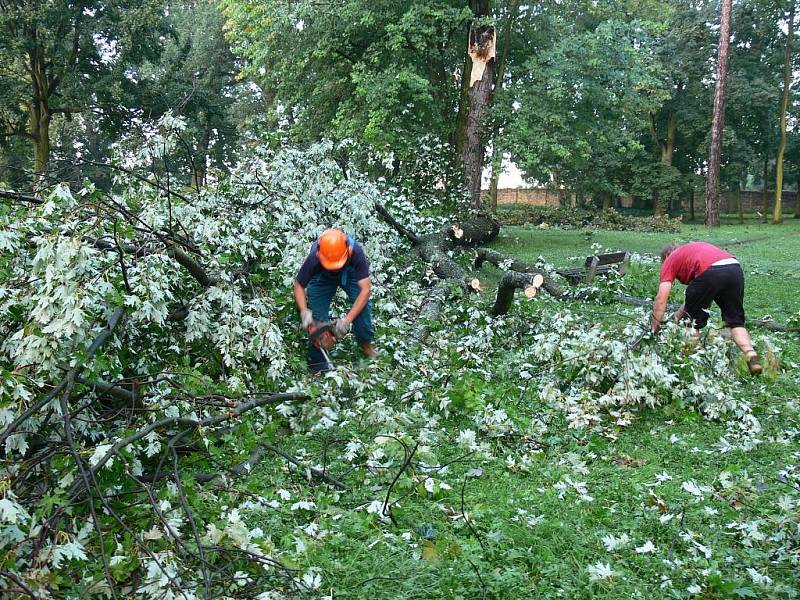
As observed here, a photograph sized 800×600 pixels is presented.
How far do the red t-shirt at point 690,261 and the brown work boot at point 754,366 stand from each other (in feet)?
2.55

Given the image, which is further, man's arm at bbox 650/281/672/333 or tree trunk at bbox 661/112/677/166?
tree trunk at bbox 661/112/677/166

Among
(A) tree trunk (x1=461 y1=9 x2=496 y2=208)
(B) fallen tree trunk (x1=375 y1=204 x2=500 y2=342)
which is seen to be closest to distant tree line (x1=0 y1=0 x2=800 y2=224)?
(A) tree trunk (x1=461 y1=9 x2=496 y2=208)

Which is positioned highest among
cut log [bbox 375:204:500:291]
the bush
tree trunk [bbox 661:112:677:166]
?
tree trunk [bbox 661:112:677:166]

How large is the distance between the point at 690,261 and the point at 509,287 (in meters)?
1.82

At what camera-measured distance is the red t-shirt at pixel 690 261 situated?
4.99 metres

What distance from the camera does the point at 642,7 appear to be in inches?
939

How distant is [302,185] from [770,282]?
7.20 metres

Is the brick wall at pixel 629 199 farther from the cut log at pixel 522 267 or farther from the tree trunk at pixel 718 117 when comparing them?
the cut log at pixel 522 267

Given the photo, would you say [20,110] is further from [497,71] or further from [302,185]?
[302,185]

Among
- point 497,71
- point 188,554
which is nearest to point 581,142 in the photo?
point 497,71

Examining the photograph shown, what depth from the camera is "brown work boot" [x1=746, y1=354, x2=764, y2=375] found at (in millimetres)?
4703


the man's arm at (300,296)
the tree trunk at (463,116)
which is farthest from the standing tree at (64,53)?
the man's arm at (300,296)

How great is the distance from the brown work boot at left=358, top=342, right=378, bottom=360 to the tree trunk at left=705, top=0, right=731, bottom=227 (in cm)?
1907

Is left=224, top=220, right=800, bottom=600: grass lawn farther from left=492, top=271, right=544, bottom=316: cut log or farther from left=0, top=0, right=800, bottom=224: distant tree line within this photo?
left=0, top=0, right=800, bottom=224: distant tree line
